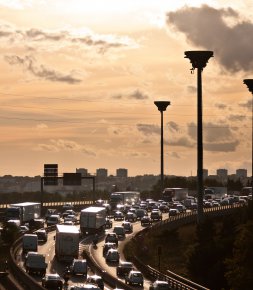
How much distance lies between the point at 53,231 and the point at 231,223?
4002 cm

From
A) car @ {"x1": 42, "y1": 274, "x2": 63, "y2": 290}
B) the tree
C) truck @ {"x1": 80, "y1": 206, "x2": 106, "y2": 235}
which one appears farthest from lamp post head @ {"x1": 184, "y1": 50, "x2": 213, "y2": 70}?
car @ {"x1": 42, "y1": 274, "x2": 63, "y2": 290}

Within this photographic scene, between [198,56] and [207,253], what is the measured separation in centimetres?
4553

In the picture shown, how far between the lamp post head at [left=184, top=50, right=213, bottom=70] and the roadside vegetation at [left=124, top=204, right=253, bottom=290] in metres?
25.1

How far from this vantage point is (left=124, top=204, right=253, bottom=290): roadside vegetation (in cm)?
7494

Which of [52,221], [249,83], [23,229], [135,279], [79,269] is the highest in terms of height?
[249,83]

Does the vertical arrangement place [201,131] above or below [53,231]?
above

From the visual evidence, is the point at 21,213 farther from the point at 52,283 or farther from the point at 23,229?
the point at 52,283

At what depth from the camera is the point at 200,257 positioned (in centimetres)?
9644

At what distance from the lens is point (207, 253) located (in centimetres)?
9762

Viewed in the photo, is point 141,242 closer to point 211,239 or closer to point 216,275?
point 211,239

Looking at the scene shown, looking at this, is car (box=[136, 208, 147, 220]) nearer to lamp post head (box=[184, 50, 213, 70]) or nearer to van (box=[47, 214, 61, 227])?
van (box=[47, 214, 61, 227])

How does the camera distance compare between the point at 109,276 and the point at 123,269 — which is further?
the point at 123,269

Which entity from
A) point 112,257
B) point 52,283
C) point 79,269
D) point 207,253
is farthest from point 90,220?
point 52,283

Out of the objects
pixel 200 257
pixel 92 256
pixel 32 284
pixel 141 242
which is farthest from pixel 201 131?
pixel 32 284
